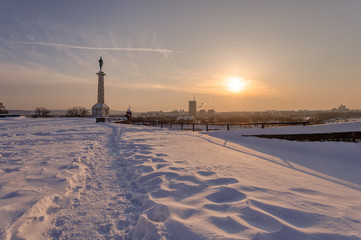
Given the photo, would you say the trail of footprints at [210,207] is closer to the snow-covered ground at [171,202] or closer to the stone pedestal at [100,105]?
the snow-covered ground at [171,202]

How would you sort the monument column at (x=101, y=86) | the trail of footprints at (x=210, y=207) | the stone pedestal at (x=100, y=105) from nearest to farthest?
the trail of footprints at (x=210, y=207) → the stone pedestal at (x=100, y=105) → the monument column at (x=101, y=86)

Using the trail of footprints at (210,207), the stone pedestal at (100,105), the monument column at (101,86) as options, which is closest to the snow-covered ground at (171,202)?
the trail of footprints at (210,207)

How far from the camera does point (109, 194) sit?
10.9 ft

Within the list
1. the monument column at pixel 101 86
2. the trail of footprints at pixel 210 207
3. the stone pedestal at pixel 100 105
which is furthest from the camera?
the monument column at pixel 101 86

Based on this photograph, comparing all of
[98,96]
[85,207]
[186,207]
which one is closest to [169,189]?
[186,207]

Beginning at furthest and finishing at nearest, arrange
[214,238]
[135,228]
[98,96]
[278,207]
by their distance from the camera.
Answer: [98,96], [278,207], [135,228], [214,238]

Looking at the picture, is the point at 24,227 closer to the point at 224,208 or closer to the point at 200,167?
the point at 224,208

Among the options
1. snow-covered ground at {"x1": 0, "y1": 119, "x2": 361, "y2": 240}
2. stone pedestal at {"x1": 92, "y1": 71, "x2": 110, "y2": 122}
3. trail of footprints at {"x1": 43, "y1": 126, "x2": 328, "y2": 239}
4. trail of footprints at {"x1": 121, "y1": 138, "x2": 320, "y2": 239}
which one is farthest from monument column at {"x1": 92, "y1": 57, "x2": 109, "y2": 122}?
Answer: trail of footprints at {"x1": 121, "y1": 138, "x2": 320, "y2": 239}

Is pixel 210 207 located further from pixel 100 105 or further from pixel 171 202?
pixel 100 105

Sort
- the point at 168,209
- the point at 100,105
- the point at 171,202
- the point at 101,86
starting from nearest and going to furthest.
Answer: the point at 168,209 < the point at 171,202 < the point at 100,105 < the point at 101,86

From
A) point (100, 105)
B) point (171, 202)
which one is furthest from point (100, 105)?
point (171, 202)

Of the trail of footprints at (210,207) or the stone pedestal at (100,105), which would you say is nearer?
the trail of footprints at (210,207)

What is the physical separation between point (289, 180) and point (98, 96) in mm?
45729

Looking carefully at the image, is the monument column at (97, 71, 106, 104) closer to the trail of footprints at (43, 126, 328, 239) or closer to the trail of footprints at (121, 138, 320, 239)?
the trail of footprints at (43, 126, 328, 239)
